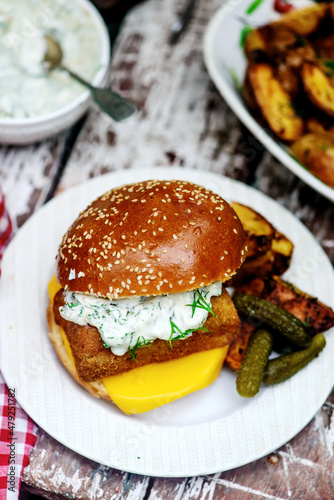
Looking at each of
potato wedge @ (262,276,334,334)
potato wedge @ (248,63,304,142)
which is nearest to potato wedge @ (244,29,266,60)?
potato wedge @ (248,63,304,142)

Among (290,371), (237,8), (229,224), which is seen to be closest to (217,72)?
(237,8)

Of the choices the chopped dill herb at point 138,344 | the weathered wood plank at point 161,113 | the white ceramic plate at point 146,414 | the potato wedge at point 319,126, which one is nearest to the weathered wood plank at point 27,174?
the weathered wood plank at point 161,113

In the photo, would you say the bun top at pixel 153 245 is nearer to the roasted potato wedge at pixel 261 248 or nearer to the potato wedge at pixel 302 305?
the roasted potato wedge at pixel 261 248

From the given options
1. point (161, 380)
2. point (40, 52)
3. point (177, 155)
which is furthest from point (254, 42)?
point (161, 380)

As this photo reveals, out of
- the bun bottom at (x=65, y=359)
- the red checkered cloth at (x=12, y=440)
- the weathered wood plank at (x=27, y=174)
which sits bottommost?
the red checkered cloth at (x=12, y=440)

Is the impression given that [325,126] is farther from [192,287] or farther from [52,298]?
[52,298]

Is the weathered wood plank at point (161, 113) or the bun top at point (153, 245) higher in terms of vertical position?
the bun top at point (153, 245)
